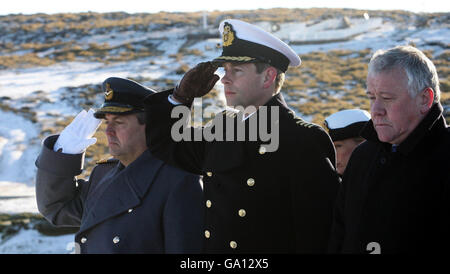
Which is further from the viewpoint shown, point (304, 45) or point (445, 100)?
point (304, 45)

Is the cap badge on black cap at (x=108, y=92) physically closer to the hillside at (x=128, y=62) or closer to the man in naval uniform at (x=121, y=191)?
the man in naval uniform at (x=121, y=191)

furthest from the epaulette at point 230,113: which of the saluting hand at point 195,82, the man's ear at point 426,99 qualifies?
the man's ear at point 426,99

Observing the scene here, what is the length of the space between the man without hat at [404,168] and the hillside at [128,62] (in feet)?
21.1

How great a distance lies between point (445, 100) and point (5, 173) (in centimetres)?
1213

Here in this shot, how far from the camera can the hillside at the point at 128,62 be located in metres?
14.9

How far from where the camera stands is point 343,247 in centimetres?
252

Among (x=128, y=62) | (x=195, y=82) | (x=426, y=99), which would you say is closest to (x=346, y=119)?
(x=195, y=82)

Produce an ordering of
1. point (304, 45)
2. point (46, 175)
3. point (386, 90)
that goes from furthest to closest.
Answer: point (304, 45), point (46, 175), point (386, 90)

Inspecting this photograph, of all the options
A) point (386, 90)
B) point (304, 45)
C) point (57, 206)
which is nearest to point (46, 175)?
point (57, 206)

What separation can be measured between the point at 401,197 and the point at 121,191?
163 centimetres

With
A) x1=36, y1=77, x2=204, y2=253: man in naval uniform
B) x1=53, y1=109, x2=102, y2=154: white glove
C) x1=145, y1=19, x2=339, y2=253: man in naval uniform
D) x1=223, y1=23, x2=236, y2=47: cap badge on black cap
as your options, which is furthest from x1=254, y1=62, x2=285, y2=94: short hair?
x1=53, y1=109, x2=102, y2=154: white glove

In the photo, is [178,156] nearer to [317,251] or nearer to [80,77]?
[317,251]

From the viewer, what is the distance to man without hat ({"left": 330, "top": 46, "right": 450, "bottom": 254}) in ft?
7.32

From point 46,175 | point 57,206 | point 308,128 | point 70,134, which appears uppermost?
point 308,128
